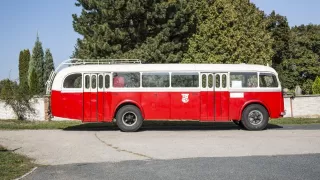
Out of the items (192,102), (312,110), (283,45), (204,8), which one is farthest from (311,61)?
(192,102)

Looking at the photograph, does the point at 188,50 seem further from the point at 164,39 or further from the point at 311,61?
the point at 311,61

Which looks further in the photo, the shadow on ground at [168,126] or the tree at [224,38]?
the tree at [224,38]

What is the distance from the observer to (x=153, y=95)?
650 inches

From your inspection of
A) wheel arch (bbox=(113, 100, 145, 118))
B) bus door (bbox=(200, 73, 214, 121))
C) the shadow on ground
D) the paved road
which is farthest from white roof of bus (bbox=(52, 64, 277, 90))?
the shadow on ground

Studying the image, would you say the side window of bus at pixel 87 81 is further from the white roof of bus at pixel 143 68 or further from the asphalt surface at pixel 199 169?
the asphalt surface at pixel 199 169

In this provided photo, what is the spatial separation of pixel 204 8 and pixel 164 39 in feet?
20.5

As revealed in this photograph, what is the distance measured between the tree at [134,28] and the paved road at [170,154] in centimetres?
1297

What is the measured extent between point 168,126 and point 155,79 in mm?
3256

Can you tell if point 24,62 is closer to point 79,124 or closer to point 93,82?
point 79,124

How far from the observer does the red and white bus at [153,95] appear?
16453 millimetres

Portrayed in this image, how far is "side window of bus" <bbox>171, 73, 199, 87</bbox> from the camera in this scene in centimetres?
1655

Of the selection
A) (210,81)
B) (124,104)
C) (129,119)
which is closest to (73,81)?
(124,104)

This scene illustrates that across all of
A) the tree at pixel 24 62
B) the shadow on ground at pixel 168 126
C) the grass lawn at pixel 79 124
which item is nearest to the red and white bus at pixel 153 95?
the shadow on ground at pixel 168 126

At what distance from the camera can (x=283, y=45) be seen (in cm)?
5081
